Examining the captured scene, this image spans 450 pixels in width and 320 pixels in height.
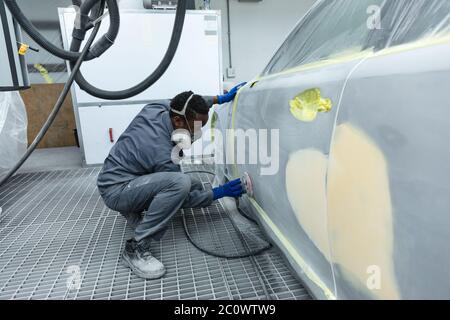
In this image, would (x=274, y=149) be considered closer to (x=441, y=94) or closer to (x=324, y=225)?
(x=324, y=225)

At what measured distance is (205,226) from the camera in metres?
1.88

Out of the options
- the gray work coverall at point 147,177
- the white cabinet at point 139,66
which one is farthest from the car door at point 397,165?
the white cabinet at point 139,66

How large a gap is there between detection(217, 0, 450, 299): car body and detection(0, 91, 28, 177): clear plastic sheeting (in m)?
2.61

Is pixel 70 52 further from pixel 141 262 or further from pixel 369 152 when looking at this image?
pixel 369 152

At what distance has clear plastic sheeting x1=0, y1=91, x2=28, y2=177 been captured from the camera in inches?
106

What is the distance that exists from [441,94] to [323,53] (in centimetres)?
→ 60

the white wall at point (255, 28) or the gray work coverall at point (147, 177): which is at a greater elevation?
the white wall at point (255, 28)

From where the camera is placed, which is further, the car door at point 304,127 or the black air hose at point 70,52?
the black air hose at point 70,52

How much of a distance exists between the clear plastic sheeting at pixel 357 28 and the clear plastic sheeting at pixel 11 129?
2.45 metres

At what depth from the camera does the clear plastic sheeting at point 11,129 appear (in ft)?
8.80

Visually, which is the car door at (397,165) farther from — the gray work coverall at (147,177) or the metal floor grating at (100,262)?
the gray work coverall at (147,177)

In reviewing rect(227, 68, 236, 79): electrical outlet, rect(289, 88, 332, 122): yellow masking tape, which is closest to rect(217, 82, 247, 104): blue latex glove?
rect(289, 88, 332, 122): yellow masking tape

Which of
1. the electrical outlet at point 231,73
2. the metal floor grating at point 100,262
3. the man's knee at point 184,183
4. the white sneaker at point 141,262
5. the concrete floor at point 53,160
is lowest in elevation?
the concrete floor at point 53,160
